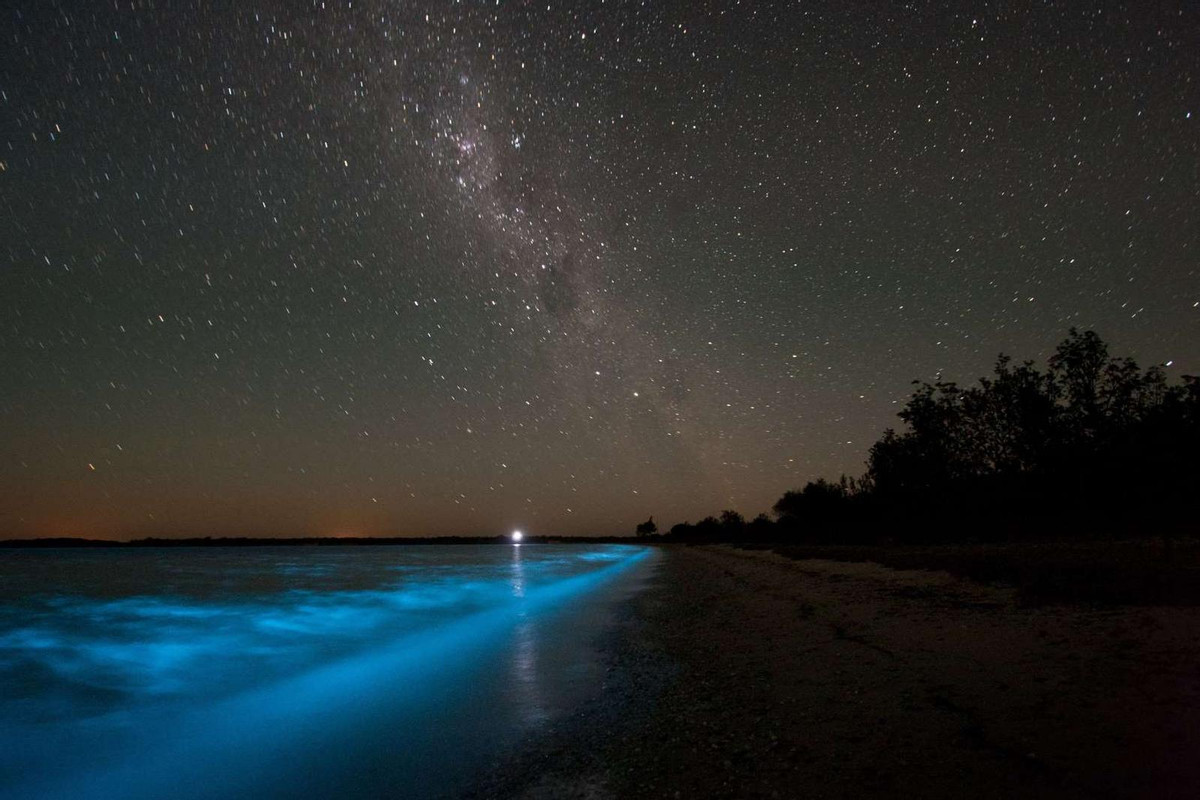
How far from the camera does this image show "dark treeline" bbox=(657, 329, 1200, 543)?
618 inches

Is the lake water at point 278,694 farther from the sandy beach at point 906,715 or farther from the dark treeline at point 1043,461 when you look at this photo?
the dark treeline at point 1043,461

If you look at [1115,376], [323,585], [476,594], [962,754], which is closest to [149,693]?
[962,754]

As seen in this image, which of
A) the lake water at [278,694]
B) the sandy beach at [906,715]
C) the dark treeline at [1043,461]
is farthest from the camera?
the dark treeline at [1043,461]

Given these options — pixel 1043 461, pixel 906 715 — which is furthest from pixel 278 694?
pixel 1043 461

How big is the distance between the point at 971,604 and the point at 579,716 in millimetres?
6942

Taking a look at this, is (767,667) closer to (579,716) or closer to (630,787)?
(579,716)

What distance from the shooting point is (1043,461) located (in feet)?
88.6

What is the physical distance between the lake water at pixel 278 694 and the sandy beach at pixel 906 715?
1010 mm

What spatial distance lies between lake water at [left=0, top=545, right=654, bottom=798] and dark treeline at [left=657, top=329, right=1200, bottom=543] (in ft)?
44.8

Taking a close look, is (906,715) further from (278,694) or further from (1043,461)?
(1043,461)

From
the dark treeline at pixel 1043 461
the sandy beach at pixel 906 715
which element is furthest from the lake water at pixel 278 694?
the dark treeline at pixel 1043 461

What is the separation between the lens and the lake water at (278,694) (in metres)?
5.84

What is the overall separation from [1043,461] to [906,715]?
27673 millimetres

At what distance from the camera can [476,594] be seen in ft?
88.9
